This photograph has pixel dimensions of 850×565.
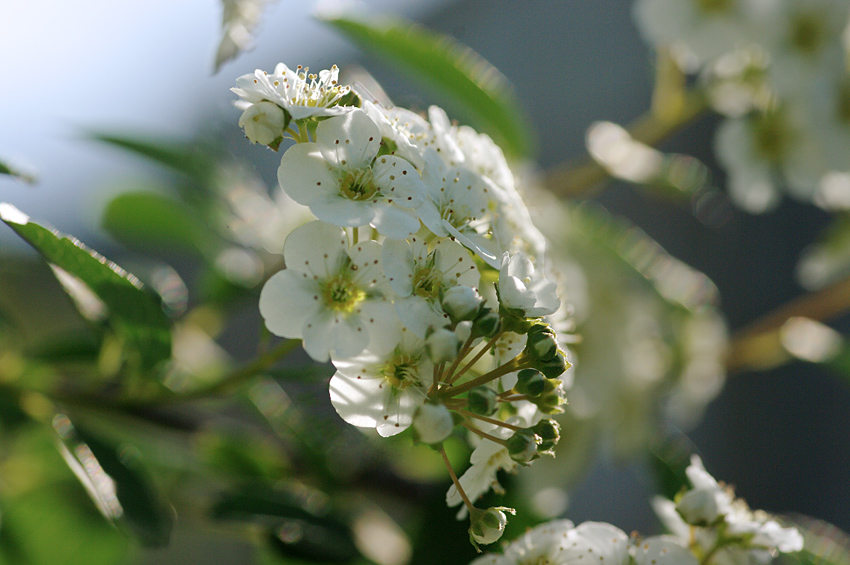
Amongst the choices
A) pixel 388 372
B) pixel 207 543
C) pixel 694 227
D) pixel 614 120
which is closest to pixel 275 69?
pixel 388 372

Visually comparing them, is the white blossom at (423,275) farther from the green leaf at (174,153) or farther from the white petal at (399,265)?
the green leaf at (174,153)

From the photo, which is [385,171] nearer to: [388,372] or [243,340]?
[388,372]

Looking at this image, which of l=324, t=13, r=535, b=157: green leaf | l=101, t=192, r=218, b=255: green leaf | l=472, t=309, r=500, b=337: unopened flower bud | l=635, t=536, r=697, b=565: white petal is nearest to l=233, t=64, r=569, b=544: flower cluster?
l=472, t=309, r=500, b=337: unopened flower bud

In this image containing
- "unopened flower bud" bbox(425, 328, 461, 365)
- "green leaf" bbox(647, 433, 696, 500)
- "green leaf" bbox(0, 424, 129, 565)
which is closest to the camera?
"unopened flower bud" bbox(425, 328, 461, 365)

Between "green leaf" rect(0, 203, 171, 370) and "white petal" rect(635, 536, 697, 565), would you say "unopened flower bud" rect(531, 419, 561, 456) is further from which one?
"green leaf" rect(0, 203, 171, 370)

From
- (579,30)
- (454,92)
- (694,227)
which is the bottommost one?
Result: (454,92)

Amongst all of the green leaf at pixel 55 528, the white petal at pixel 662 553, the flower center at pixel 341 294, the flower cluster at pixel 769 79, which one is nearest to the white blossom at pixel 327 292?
the flower center at pixel 341 294

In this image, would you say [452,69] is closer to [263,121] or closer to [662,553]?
[263,121]
